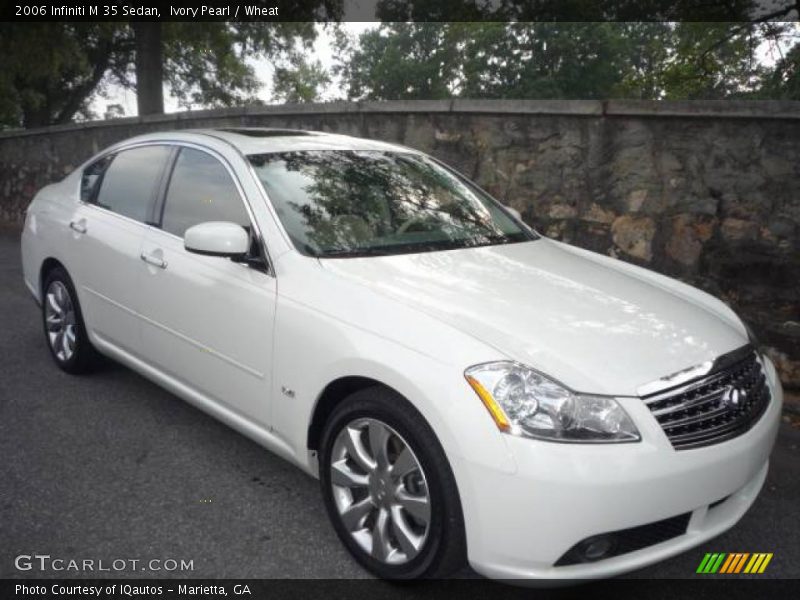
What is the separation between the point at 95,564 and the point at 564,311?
2.00 meters

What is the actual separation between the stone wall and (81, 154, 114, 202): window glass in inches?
125

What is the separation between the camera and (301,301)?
8.87 ft

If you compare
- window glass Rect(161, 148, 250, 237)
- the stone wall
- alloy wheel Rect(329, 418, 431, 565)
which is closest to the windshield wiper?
window glass Rect(161, 148, 250, 237)

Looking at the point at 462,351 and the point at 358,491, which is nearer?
the point at 462,351

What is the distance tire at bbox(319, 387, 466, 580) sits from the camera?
2.22 metres

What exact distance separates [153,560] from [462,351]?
1.46 metres

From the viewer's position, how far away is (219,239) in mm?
2857

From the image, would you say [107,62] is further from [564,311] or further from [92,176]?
[564,311]

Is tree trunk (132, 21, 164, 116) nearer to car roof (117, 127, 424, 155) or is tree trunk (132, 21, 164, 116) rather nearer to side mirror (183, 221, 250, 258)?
car roof (117, 127, 424, 155)

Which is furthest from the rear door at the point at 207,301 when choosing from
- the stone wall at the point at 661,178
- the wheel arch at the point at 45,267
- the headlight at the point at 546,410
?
the stone wall at the point at 661,178

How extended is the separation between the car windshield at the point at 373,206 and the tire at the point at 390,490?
0.78 meters

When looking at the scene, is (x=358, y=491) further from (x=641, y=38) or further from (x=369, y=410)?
(x=641, y=38)

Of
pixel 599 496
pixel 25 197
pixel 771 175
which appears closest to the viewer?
pixel 599 496

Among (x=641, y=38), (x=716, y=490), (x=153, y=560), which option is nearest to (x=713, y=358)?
(x=716, y=490)
